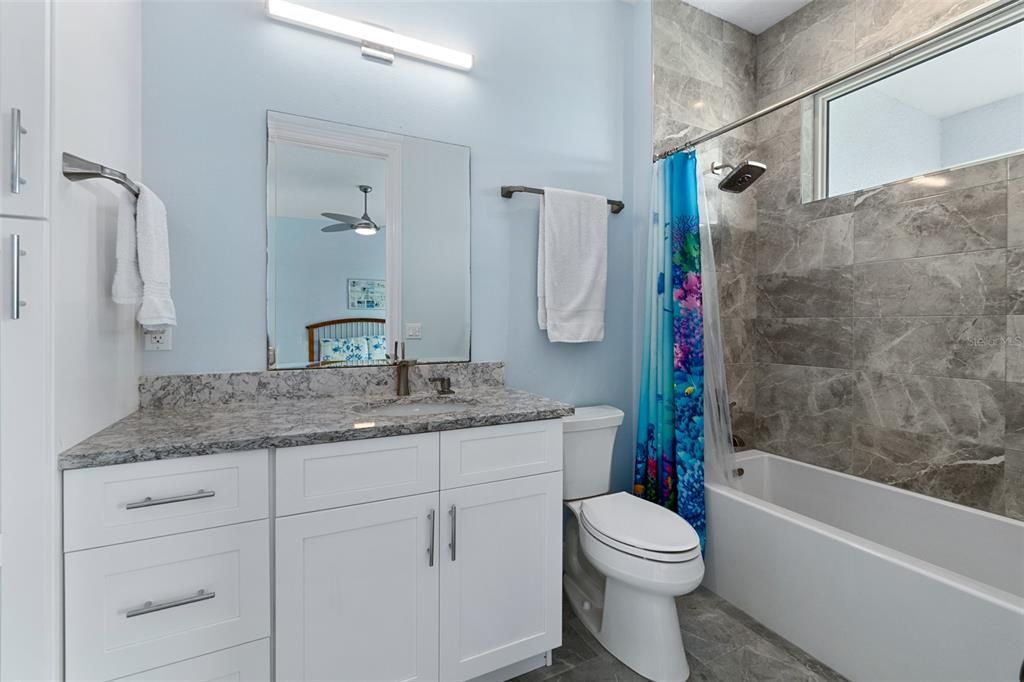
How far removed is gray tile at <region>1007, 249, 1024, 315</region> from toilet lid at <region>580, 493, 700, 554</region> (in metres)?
1.45

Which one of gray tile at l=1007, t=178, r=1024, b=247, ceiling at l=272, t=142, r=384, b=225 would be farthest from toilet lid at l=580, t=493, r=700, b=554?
gray tile at l=1007, t=178, r=1024, b=247

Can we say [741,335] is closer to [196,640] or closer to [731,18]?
[731,18]

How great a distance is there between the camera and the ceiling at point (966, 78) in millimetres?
1846

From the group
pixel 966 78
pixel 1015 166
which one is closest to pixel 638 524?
pixel 1015 166

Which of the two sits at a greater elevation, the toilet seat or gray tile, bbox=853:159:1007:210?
gray tile, bbox=853:159:1007:210

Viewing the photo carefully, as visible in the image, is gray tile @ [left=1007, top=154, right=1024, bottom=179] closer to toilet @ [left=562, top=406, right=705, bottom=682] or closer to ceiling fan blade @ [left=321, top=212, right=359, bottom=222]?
toilet @ [left=562, top=406, right=705, bottom=682]

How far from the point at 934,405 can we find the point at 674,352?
1.08 m

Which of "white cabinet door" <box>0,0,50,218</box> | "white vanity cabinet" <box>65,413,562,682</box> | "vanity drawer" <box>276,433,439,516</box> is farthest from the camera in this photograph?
"vanity drawer" <box>276,433,439,516</box>

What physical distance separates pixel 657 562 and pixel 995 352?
156 cm

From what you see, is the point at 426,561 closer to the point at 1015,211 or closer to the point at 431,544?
the point at 431,544

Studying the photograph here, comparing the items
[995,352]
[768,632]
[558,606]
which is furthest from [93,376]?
[995,352]

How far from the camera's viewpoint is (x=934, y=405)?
1949 mm

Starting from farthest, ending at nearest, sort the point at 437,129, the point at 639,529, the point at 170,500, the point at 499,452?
the point at 437,129
the point at 639,529
the point at 499,452
the point at 170,500

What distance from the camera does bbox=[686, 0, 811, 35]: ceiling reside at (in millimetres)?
2412
